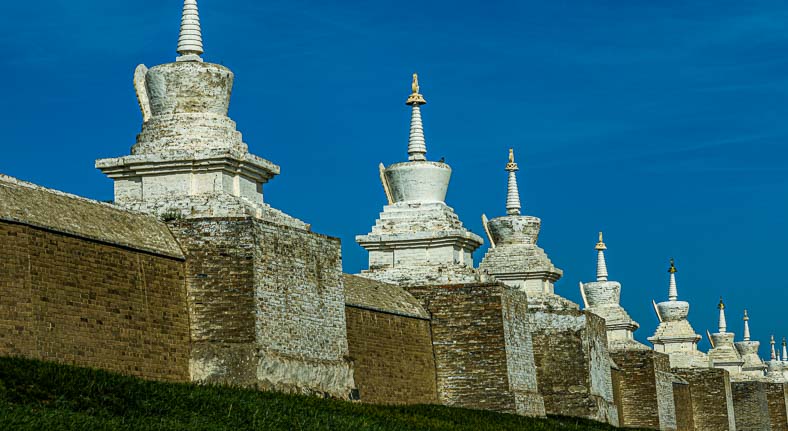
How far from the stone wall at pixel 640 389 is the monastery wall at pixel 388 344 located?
16.9 m

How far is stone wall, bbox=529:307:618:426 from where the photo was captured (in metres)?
39.7

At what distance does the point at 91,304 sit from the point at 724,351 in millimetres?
53991

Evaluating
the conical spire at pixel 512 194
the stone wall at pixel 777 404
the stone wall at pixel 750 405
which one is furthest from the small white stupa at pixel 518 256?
the stone wall at pixel 777 404

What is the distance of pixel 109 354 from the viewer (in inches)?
909

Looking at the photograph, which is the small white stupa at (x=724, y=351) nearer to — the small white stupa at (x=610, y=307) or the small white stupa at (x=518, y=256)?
the small white stupa at (x=610, y=307)

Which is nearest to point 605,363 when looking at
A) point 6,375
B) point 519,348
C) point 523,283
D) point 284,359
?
point 523,283

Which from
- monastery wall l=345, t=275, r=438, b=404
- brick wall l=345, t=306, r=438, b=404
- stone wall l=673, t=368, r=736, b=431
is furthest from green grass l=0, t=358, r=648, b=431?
stone wall l=673, t=368, r=736, b=431

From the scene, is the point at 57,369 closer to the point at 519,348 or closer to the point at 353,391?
the point at 353,391

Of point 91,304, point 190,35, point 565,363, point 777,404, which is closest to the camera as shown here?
point 91,304

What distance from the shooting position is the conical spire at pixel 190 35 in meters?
27.5

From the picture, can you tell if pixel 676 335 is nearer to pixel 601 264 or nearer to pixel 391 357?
pixel 601 264

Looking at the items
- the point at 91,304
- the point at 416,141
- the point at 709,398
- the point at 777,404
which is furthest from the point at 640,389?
the point at 91,304

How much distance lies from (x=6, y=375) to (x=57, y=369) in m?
1.14

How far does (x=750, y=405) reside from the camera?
67.9 meters
